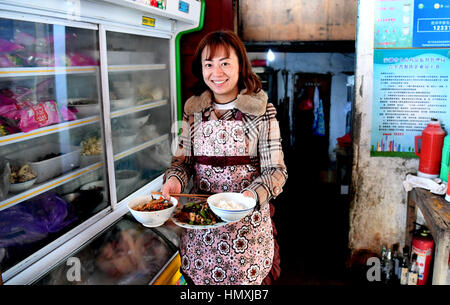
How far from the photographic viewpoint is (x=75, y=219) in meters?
2.52

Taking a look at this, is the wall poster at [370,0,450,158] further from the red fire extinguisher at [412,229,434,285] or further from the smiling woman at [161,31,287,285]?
the smiling woman at [161,31,287,285]

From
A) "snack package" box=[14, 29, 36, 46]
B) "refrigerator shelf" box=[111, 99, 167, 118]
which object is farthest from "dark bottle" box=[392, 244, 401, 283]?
"snack package" box=[14, 29, 36, 46]

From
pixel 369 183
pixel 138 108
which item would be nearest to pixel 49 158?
pixel 138 108

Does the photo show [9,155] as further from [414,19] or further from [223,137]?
[414,19]

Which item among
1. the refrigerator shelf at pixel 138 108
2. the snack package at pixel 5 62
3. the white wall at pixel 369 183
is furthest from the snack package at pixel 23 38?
the white wall at pixel 369 183

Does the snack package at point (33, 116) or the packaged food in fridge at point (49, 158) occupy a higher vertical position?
the snack package at point (33, 116)

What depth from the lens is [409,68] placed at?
314cm

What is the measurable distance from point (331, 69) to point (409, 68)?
14.9ft

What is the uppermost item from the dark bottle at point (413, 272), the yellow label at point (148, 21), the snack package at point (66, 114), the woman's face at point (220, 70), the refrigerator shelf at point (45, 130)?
the yellow label at point (148, 21)

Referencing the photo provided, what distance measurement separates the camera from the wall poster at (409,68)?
3.06 meters

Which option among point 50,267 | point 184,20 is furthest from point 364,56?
point 50,267

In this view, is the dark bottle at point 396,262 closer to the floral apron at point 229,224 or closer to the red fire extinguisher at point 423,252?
the red fire extinguisher at point 423,252

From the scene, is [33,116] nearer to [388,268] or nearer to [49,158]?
[49,158]

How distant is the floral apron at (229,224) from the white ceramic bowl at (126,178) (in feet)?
4.48
